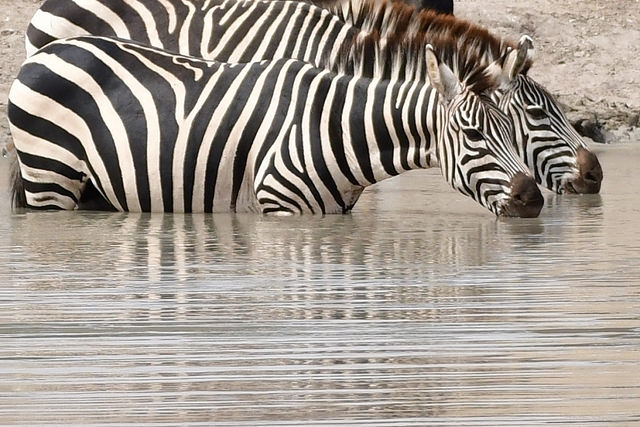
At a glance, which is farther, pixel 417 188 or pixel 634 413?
pixel 417 188

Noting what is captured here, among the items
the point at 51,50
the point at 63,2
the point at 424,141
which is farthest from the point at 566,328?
the point at 63,2

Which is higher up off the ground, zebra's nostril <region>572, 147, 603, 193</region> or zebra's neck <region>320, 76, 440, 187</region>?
zebra's neck <region>320, 76, 440, 187</region>

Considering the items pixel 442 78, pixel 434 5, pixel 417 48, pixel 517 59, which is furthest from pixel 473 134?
pixel 434 5

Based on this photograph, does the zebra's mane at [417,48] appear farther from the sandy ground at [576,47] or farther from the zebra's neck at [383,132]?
the sandy ground at [576,47]

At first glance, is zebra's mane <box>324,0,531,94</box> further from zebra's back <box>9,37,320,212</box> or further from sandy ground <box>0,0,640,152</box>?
sandy ground <box>0,0,640,152</box>

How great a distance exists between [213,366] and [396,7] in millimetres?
5420

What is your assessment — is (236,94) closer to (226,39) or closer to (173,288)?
(226,39)

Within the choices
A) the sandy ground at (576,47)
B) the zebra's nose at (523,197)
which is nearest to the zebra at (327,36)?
the zebra's nose at (523,197)

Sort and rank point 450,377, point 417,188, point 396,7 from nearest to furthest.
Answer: point 450,377 → point 396,7 → point 417,188

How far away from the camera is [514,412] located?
3.46 metres

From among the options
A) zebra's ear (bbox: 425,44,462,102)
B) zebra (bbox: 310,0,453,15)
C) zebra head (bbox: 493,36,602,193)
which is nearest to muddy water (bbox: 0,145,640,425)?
zebra's ear (bbox: 425,44,462,102)

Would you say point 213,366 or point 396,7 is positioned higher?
point 396,7

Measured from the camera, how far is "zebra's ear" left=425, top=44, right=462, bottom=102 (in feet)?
27.0

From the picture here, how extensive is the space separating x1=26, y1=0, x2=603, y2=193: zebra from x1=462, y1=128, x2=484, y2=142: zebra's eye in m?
0.40
